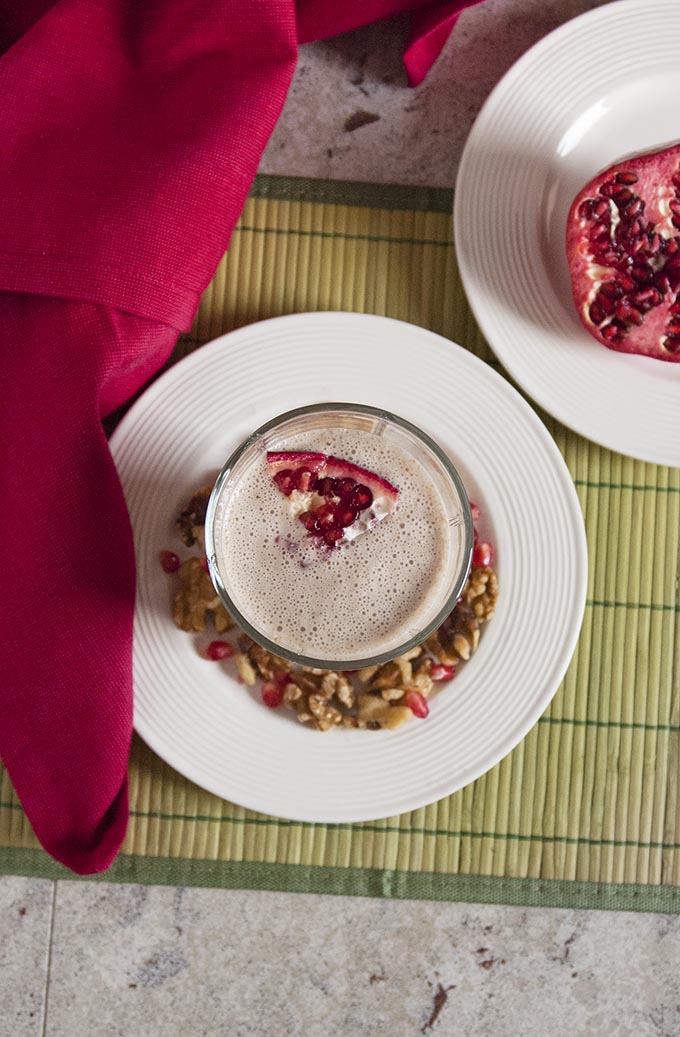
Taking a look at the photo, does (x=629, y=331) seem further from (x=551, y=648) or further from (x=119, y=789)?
(x=119, y=789)

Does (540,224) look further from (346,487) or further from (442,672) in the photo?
(442,672)

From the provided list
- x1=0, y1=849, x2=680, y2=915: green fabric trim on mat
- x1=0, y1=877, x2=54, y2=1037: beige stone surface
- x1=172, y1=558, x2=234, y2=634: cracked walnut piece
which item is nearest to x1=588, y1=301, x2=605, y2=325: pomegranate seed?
x1=172, y1=558, x2=234, y2=634: cracked walnut piece

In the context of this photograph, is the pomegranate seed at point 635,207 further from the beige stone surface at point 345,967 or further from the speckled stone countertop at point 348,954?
the beige stone surface at point 345,967

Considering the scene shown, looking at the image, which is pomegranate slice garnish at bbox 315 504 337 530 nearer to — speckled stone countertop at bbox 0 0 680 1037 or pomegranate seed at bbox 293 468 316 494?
pomegranate seed at bbox 293 468 316 494

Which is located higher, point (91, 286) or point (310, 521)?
point (91, 286)

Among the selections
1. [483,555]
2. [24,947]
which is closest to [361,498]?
[483,555]

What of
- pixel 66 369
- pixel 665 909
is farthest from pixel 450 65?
pixel 665 909
